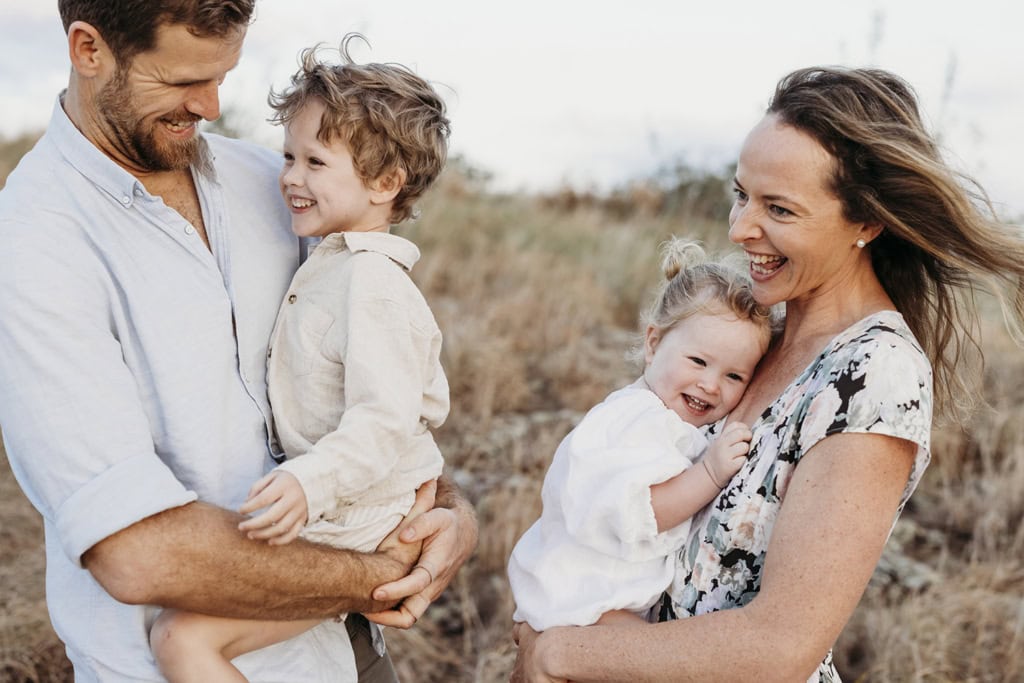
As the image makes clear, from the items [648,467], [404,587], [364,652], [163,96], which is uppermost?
[163,96]

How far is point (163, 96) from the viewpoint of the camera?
2.29 metres

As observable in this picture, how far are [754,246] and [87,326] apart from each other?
1.53 m

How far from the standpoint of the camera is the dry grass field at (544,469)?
4.16m

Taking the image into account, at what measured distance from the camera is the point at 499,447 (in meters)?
5.80

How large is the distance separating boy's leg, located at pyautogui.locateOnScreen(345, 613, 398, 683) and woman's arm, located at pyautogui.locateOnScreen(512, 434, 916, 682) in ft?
3.15

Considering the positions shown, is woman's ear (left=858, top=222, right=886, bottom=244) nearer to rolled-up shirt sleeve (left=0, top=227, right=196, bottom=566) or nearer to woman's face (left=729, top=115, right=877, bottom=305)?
woman's face (left=729, top=115, right=877, bottom=305)

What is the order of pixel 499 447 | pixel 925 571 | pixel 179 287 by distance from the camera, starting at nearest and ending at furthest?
pixel 179 287 → pixel 925 571 → pixel 499 447

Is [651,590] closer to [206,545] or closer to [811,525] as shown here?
[811,525]

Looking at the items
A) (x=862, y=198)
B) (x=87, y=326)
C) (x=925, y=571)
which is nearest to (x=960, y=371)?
(x=862, y=198)

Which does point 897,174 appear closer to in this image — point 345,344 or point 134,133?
point 345,344


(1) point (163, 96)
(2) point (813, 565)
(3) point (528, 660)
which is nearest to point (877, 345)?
(2) point (813, 565)

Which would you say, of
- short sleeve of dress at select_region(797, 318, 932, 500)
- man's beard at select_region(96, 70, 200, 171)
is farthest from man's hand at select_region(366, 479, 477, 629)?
man's beard at select_region(96, 70, 200, 171)

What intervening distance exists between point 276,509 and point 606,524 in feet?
2.63

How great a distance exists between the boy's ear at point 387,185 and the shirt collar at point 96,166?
2.02 feet
